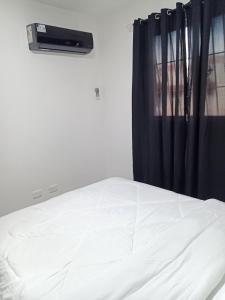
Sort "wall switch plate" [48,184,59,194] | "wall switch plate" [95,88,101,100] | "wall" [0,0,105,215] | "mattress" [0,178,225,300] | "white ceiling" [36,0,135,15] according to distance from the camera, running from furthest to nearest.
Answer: "wall switch plate" [95,88,101,100], "wall switch plate" [48,184,59,194], "white ceiling" [36,0,135,15], "wall" [0,0,105,215], "mattress" [0,178,225,300]

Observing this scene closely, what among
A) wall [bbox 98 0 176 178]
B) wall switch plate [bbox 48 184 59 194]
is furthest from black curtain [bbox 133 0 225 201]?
wall switch plate [bbox 48 184 59 194]

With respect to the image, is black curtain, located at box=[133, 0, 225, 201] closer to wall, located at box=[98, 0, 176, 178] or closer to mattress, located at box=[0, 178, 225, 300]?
wall, located at box=[98, 0, 176, 178]

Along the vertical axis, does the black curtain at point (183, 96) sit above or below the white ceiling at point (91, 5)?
below

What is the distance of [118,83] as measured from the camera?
310cm

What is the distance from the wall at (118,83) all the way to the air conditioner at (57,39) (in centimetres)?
29

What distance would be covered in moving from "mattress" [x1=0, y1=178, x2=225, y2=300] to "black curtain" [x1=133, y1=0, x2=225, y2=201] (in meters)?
0.71

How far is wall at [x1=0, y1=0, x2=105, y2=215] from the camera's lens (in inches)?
96.3

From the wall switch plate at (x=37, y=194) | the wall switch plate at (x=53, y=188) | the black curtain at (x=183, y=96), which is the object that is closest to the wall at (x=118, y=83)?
the black curtain at (x=183, y=96)

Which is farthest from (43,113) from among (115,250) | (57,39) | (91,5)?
(115,250)

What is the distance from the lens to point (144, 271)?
1011 millimetres

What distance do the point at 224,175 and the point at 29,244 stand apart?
171 centimetres

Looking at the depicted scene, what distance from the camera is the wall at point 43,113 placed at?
2447mm

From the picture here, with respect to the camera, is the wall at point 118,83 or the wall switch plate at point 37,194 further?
the wall at point 118,83

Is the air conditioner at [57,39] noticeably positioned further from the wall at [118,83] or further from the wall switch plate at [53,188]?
the wall switch plate at [53,188]
